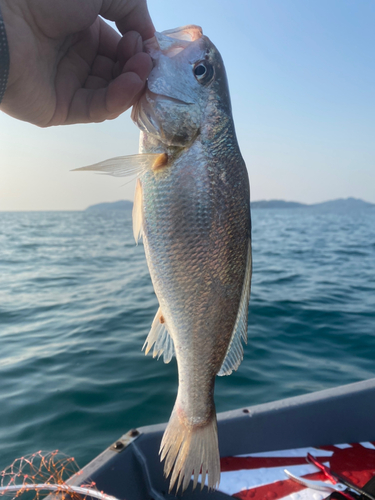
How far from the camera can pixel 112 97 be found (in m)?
1.91

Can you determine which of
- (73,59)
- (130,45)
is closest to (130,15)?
(130,45)

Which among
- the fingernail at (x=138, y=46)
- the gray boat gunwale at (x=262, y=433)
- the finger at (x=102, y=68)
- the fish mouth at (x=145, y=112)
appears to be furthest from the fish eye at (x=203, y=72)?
the gray boat gunwale at (x=262, y=433)

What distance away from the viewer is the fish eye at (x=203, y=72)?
1862mm

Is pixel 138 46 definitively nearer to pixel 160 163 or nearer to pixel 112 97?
pixel 112 97

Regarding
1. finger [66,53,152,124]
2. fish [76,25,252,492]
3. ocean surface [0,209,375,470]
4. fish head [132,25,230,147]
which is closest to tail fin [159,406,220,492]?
fish [76,25,252,492]

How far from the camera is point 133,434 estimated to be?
316 cm

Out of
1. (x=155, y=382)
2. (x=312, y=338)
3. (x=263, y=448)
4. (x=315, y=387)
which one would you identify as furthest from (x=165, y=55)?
(x=312, y=338)

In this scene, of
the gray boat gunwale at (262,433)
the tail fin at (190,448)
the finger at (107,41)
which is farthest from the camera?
the gray boat gunwale at (262,433)

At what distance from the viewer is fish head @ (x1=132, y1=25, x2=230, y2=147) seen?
5.79 ft

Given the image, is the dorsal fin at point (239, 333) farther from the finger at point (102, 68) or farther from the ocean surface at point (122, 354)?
the ocean surface at point (122, 354)

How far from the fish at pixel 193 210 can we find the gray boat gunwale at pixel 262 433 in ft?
4.25

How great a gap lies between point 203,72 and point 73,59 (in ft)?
2.94

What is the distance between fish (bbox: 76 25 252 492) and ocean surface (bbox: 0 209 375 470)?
9.42ft

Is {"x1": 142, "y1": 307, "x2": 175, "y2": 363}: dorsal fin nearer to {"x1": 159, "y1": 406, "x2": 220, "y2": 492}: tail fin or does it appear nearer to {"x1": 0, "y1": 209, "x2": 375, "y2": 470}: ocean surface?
{"x1": 159, "y1": 406, "x2": 220, "y2": 492}: tail fin
